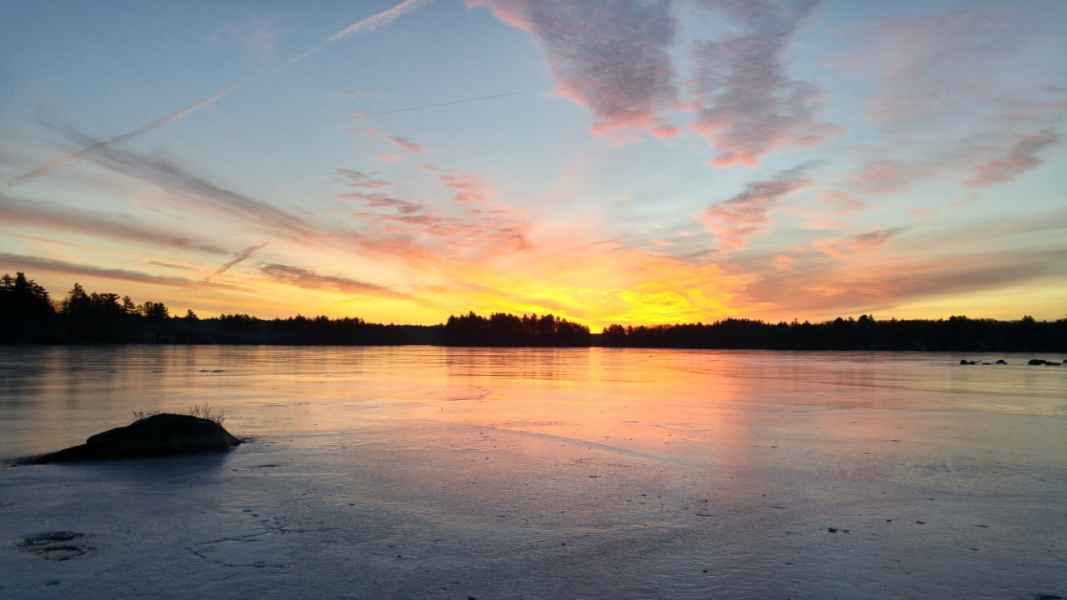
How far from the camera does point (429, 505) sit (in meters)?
7.21

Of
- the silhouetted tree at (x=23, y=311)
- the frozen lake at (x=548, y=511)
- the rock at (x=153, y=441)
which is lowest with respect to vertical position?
the frozen lake at (x=548, y=511)

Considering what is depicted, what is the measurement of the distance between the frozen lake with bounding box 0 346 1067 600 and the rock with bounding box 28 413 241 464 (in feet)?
1.75

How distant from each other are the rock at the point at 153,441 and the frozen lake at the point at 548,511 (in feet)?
1.75

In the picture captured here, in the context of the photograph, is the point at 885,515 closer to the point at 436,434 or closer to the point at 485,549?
the point at 485,549

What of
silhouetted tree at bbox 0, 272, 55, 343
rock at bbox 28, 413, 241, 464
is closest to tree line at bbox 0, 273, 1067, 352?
silhouetted tree at bbox 0, 272, 55, 343

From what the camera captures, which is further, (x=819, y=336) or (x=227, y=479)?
(x=819, y=336)

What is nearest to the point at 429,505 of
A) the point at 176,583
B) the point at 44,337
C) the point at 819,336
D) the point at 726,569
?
the point at 176,583

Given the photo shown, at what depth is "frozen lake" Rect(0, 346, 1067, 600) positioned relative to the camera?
494 cm

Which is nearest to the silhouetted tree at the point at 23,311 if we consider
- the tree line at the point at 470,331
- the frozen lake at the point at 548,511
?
the tree line at the point at 470,331

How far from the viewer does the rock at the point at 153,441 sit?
9.68 meters

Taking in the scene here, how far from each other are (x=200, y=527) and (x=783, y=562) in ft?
17.6

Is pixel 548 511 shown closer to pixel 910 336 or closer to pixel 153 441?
pixel 153 441

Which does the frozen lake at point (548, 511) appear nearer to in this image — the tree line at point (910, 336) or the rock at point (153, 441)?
the rock at point (153, 441)

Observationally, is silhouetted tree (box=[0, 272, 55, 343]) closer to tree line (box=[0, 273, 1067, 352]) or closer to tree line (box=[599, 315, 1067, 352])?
tree line (box=[0, 273, 1067, 352])
